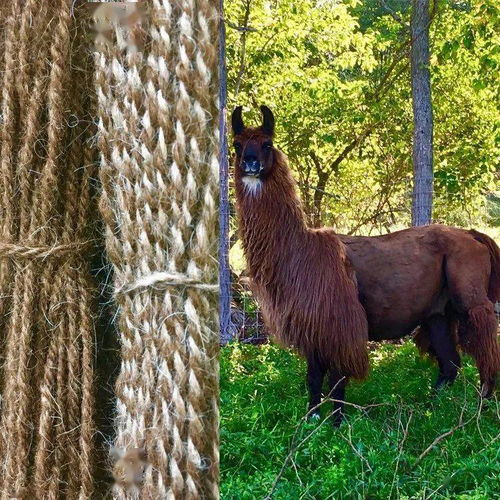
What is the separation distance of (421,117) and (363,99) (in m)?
2.41

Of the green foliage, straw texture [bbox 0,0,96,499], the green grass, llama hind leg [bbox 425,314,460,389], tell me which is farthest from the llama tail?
straw texture [bbox 0,0,96,499]

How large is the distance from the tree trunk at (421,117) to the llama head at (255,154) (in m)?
3.28

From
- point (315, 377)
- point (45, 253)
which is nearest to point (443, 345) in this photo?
point (315, 377)

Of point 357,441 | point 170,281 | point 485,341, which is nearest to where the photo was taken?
point 170,281

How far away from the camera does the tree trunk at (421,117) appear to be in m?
7.71

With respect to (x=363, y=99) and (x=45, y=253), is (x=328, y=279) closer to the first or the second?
(x=45, y=253)

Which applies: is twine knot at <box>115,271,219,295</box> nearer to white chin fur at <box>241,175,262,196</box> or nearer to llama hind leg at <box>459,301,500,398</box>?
white chin fur at <box>241,175,262,196</box>

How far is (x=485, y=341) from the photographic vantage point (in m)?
5.50

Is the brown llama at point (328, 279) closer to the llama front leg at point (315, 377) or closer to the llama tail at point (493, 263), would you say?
the llama front leg at point (315, 377)

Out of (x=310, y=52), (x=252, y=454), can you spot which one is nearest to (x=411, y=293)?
(x=252, y=454)

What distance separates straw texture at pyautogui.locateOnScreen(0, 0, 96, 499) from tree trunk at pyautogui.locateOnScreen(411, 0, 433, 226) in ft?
22.6

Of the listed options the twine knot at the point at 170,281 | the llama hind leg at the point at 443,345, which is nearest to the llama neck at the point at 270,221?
the llama hind leg at the point at 443,345

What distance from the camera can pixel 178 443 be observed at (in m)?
0.97

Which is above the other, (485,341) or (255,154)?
(255,154)
